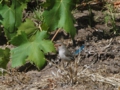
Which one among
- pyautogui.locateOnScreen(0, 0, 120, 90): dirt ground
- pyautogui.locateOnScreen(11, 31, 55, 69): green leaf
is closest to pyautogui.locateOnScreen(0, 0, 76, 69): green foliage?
pyautogui.locateOnScreen(11, 31, 55, 69): green leaf

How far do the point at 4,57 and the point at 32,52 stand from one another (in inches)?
15.7

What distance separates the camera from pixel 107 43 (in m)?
4.43

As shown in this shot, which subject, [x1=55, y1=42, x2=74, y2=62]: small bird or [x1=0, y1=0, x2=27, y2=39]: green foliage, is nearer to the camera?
[x1=55, y1=42, x2=74, y2=62]: small bird

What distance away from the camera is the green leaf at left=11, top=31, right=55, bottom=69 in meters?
4.17

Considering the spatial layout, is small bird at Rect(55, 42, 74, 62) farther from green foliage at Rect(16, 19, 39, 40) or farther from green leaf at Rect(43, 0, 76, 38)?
green foliage at Rect(16, 19, 39, 40)

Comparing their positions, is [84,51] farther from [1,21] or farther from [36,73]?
[1,21]

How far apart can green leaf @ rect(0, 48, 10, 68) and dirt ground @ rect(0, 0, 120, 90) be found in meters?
0.10

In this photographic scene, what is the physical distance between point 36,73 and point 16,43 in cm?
37

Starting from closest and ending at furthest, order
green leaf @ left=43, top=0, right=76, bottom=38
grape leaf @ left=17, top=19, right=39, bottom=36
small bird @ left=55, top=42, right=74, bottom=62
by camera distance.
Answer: small bird @ left=55, top=42, right=74, bottom=62 → green leaf @ left=43, top=0, right=76, bottom=38 → grape leaf @ left=17, top=19, right=39, bottom=36

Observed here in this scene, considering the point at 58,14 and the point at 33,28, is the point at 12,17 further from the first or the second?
the point at 58,14

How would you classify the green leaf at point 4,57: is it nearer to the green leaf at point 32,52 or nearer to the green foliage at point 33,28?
the green foliage at point 33,28

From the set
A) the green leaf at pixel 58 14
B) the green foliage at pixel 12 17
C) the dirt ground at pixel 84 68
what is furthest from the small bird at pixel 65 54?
the green foliage at pixel 12 17

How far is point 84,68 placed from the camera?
4.07 metres

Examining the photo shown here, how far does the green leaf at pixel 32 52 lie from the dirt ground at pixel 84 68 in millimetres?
110
